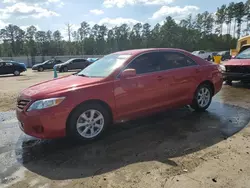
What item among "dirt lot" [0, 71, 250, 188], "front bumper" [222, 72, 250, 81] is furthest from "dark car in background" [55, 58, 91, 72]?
"dirt lot" [0, 71, 250, 188]

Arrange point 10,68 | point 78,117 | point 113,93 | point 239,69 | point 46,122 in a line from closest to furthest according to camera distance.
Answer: point 46,122
point 78,117
point 113,93
point 239,69
point 10,68

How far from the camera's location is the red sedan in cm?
397

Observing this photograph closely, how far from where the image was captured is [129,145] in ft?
13.7

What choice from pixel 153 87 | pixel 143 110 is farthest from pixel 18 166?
pixel 153 87

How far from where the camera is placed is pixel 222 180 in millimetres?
3010

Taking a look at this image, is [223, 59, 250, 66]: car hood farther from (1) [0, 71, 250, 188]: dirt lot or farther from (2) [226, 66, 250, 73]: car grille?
(1) [0, 71, 250, 188]: dirt lot

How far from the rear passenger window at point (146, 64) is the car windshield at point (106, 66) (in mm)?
200

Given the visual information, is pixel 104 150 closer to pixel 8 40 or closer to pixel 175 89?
pixel 175 89

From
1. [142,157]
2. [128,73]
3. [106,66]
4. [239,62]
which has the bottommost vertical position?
[142,157]

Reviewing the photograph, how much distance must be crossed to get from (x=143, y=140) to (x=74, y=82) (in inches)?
63.1

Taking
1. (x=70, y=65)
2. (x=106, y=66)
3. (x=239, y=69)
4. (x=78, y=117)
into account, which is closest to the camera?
(x=78, y=117)

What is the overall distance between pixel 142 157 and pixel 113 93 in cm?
130

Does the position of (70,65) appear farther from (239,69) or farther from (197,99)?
(197,99)

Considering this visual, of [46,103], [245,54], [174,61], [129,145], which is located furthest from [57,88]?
[245,54]
